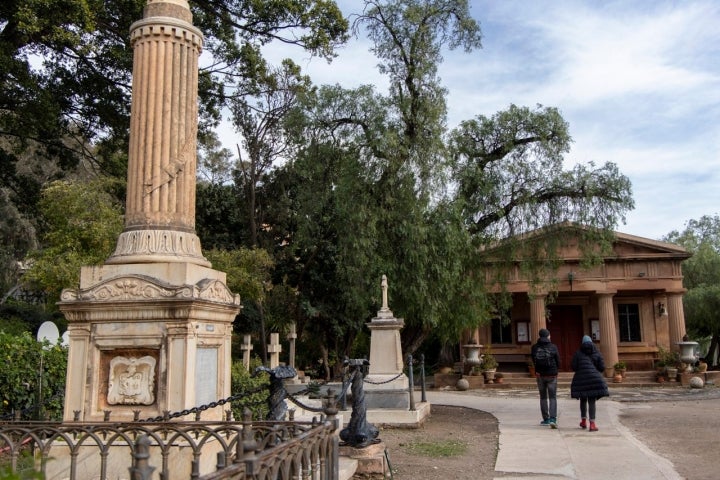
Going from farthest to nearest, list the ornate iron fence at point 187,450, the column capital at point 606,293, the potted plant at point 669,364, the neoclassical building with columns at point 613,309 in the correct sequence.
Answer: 1. the column capital at point 606,293
2. the neoclassical building with columns at point 613,309
3. the potted plant at point 669,364
4. the ornate iron fence at point 187,450

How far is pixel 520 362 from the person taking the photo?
32844 mm

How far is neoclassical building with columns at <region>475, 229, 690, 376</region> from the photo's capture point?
30.3 metres

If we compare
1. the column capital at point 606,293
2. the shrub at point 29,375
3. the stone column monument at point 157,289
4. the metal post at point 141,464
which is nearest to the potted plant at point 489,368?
the column capital at point 606,293

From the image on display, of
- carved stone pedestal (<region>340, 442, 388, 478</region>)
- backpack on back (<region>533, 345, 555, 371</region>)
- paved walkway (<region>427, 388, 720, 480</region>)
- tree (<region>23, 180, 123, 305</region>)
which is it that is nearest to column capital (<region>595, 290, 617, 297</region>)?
paved walkway (<region>427, 388, 720, 480</region>)

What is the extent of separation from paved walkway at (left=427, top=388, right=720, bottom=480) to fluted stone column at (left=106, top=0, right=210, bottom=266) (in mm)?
5236

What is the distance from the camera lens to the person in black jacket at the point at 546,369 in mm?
12500

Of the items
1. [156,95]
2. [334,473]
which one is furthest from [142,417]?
[156,95]

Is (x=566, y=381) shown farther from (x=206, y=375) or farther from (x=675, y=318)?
(x=206, y=375)

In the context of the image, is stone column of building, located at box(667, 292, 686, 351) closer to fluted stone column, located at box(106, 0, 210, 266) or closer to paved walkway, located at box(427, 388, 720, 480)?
paved walkway, located at box(427, 388, 720, 480)

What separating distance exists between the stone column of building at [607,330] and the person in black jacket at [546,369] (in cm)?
1792

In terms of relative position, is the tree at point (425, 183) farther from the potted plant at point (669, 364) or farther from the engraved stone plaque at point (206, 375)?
the potted plant at point (669, 364)

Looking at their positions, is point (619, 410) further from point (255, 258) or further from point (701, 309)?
point (701, 309)

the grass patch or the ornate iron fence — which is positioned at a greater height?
the ornate iron fence

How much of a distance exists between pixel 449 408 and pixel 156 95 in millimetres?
13455
